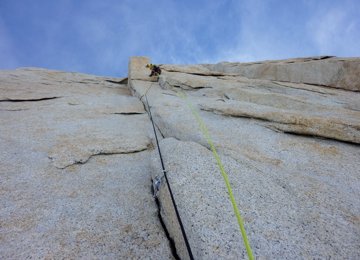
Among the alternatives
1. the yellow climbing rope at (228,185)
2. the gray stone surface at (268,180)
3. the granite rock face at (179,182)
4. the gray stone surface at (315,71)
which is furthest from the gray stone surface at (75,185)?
the gray stone surface at (315,71)

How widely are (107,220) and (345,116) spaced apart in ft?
21.3

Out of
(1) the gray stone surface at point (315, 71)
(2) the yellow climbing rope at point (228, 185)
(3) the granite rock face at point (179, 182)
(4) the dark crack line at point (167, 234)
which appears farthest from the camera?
(1) the gray stone surface at point (315, 71)

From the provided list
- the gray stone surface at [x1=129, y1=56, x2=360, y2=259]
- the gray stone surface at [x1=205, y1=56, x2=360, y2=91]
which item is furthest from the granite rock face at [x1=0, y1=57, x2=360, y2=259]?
the gray stone surface at [x1=205, y1=56, x2=360, y2=91]

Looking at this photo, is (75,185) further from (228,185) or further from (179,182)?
(228,185)

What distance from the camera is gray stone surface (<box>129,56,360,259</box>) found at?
2.60 meters

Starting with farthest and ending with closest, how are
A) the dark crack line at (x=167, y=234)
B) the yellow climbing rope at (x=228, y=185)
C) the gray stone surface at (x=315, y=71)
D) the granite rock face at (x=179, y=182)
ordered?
the gray stone surface at (x=315, y=71)
the dark crack line at (x=167, y=234)
the granite rock face at (x=179, y=182)
the yellow climbing rope at (x=228, y=185)

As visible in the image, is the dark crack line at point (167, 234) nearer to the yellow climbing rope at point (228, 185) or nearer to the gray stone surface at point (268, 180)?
the gray stone surface at point (268, 180)

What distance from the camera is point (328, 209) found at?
125 inches

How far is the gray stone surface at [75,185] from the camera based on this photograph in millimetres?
3107

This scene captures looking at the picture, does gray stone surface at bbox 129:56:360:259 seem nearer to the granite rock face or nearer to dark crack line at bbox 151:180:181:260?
the granite rock face

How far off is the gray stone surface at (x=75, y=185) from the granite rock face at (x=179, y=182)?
19 mm

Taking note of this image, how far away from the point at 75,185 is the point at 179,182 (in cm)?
216

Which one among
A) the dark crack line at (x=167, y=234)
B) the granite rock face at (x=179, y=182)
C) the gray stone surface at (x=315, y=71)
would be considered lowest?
the dark crack line at (x=167, y=234)

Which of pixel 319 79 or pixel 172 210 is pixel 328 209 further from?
pixel 319 79
